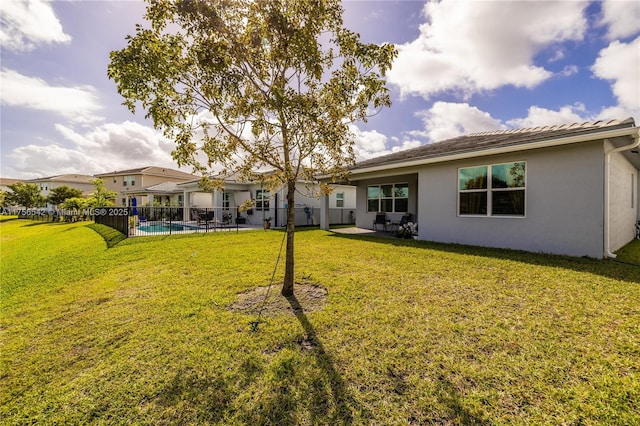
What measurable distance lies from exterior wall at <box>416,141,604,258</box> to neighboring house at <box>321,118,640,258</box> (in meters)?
0.02

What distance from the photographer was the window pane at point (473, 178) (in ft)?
29.4

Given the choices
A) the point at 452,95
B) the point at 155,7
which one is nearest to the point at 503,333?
the point at 155,7

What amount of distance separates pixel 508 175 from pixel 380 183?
728 cm

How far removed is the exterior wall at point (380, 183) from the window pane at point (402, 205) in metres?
0.18

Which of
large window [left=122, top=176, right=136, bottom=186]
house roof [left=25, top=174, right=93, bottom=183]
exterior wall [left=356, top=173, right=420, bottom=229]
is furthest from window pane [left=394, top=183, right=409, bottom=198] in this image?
house roof [left=25, top=174, right=93, bottom=183]

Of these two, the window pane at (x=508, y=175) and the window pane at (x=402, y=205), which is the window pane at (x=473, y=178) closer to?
the window pane at (x=508, y=175)

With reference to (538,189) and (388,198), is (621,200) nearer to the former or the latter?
(538,189)

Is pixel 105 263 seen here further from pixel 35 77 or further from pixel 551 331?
pixel 551 331

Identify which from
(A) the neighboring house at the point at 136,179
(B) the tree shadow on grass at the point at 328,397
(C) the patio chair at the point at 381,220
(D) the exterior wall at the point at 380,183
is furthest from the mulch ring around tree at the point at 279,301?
(A) the neighboring house at the point at 136,179

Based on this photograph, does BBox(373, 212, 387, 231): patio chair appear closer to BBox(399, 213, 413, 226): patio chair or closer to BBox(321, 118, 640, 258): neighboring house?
BBox(399, 213, 413, 226): patio chair

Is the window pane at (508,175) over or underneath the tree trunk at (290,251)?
over

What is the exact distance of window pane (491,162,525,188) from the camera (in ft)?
26.7

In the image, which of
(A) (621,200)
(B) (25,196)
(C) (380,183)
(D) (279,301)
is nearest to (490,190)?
(A) (621,200)

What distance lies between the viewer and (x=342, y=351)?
118 inches
